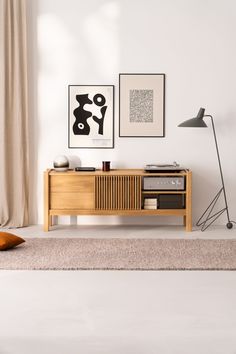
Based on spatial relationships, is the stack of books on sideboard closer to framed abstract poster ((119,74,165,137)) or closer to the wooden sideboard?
the wooden sideboard

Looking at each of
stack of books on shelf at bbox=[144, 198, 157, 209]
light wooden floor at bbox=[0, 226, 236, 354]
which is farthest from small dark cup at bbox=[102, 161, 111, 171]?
light wooden floor at bbox=[0, 226, 236, 354]

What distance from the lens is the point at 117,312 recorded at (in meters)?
3.62

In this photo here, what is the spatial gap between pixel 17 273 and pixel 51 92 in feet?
8.79

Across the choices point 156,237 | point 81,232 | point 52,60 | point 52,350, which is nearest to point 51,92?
point 52,60

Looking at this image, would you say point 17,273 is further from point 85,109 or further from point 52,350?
point 85,109

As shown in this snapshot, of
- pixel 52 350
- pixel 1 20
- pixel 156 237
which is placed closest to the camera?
pixel 52 350

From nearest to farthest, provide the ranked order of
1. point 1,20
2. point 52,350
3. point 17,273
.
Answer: point 52,350 < point 17,273 < point 1,20

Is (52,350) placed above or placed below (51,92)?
below

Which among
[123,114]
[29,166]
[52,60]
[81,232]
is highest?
[52,60]

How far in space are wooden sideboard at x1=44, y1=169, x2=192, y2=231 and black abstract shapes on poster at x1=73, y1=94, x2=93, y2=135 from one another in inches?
24.1

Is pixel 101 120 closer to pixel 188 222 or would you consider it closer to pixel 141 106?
pixel 141 106

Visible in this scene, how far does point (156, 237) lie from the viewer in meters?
6.00

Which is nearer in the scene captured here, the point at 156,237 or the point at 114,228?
the point at 156,237

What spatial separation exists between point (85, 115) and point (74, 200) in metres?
0.96
